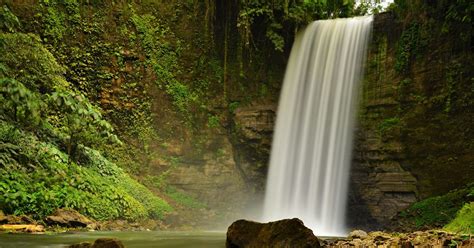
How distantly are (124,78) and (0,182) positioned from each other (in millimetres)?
7964

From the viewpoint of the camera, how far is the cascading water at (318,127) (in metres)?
14.5

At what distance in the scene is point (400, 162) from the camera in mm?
13641

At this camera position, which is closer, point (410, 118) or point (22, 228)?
point (22, 228)

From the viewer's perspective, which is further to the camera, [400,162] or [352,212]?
[352,212]

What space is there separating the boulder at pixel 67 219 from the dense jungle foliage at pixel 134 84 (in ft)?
0.79

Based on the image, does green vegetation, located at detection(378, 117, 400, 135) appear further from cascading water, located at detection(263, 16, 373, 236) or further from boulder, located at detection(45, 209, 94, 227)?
boulder, located at detection(45, 209, 94, 227)

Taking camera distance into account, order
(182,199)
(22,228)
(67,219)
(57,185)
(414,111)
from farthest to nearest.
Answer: (182,199) → (414,111) → (57,185) → (67,219) → (22,228)

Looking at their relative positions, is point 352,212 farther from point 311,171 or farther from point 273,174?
point 273,174

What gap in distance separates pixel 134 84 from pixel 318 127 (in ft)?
22.3

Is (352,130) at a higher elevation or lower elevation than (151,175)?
higher

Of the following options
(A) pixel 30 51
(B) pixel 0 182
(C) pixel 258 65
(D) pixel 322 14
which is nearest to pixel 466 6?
(D) pixel 322 14

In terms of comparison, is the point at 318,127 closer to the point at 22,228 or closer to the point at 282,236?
the point at 282,236

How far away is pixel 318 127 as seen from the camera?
1537cm

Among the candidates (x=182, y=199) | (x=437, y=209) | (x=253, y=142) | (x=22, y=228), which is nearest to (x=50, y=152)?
(x=22, y=228)
